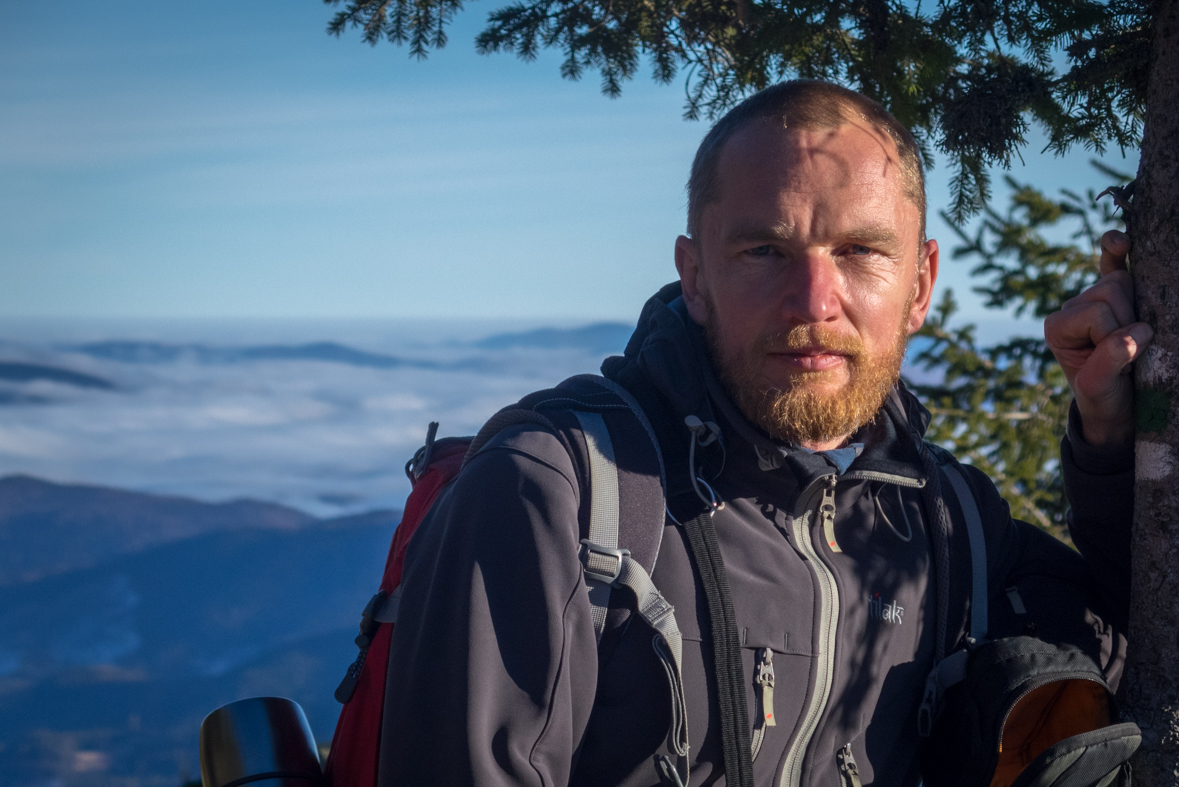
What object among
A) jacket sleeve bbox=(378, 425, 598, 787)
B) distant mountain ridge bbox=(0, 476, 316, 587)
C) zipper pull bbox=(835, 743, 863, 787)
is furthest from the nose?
distant mountain ridge bbox=(0, 476, 316, 587)

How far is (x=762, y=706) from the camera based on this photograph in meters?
1.67

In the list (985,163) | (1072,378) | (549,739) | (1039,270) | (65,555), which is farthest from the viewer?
(65,555)

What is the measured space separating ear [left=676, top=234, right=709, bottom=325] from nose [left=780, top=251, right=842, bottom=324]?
0.25 metres

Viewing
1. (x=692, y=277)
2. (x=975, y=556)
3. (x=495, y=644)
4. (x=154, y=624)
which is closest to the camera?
(x=495, y=644)

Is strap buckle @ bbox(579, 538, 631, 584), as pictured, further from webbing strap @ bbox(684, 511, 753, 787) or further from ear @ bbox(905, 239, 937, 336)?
ear @ bbox(905, 239, 937, 336)

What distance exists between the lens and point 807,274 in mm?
1870

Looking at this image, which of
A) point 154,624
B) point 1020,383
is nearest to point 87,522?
point 154,624

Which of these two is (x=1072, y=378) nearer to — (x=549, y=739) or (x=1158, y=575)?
(x=1158, y=575)

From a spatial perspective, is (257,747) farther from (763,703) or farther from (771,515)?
→ (771,515)

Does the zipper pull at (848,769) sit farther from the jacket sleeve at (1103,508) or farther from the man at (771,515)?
the jacket sleeve at (1103,508)

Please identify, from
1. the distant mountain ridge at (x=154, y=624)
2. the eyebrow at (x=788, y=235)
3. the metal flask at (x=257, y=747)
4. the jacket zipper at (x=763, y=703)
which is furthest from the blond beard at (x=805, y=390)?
the distant mountain ridge at (x=154, y=624)

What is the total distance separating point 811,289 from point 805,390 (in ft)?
0.78

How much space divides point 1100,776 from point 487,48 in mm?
3141

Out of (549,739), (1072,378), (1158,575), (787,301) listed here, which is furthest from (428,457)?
(1158,575)
